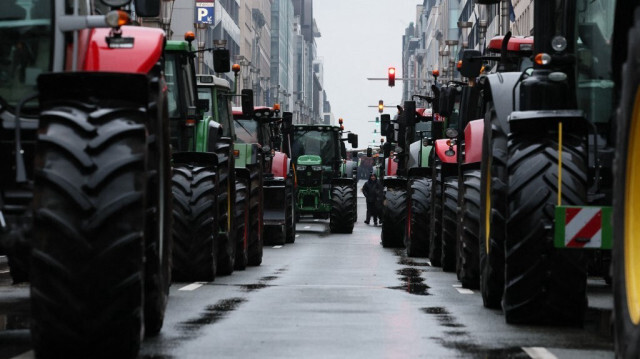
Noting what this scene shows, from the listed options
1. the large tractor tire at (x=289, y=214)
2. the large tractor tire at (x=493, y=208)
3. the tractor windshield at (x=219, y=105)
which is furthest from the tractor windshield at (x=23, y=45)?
the large tractor tire at (x=289, y=214)

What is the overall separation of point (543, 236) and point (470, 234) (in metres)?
4.99

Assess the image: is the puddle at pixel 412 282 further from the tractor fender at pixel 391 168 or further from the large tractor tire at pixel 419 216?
the tractor fender at pixel 391 168

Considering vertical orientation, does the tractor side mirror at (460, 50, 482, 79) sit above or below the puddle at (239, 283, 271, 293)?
above

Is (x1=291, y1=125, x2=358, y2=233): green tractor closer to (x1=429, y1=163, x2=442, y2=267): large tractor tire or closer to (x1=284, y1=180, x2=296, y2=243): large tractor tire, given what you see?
(x1=284, y1=180, x2=296, y2=243): large tractor tire

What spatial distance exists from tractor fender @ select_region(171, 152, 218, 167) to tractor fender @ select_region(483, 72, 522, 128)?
4.48 meters

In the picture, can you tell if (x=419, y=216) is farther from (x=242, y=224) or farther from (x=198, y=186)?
(x=198, y=186)

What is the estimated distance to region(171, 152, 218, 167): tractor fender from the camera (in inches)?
622

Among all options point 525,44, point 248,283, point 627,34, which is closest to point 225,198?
point 248,283

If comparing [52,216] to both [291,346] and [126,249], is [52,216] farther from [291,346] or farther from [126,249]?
[291,346]

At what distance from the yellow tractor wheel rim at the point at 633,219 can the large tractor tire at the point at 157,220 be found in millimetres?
Result: 2418

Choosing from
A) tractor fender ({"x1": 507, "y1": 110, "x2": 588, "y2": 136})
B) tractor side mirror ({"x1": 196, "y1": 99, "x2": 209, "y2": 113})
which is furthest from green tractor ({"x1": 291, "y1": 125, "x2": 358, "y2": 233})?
tractor fender ({"x1": 507, "y1": 110, "x2": 588, "y2": 136})

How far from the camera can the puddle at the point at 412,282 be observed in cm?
1488

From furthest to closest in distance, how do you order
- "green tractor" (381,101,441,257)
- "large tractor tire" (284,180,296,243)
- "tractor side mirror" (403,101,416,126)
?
1. "large tractor tire" (284,180,296,243)
2. "tractor side mirror" (403,101,416,126)
3. "green tractor" (381,101,441,257)

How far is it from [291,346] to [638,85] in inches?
119
